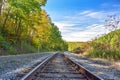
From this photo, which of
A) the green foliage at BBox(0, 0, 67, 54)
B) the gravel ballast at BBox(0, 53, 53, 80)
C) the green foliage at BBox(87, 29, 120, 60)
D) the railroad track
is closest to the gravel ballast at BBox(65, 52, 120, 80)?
the railroad track

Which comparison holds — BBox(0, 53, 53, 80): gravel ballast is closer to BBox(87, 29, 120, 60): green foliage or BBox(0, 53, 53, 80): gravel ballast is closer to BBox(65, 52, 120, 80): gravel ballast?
BBox(65, 52, 120, 80): gravel ballast

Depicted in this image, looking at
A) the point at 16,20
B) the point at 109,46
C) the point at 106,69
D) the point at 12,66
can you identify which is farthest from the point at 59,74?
the point at 16,20

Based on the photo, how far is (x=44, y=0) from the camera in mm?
49906

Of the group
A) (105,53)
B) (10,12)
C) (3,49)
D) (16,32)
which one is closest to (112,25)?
(105,53)

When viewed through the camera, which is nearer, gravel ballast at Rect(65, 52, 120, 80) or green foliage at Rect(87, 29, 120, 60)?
gravel ballast at Rect(65, 52, 120, 80)

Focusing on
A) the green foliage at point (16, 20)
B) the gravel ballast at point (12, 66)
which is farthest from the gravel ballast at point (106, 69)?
the green foliage at point (16, 20)

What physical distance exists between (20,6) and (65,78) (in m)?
28.4

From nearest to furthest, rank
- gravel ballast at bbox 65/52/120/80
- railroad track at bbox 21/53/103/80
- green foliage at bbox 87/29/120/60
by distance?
1. railroad track at bbox 21/53/103/80
2. gravel ballast at bbox 65/52/120/80
3. green foliage at bbox 87/29/120/60

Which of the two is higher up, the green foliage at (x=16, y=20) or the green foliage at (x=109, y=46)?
the green foliage at (x=16, y=20)

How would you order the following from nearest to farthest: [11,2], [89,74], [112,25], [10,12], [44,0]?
[89,74] < [112,25] < [11,2] < [10,12] < [44,0]

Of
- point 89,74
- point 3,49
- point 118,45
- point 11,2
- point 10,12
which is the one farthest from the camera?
point 10,12

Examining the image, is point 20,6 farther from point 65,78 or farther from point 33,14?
point 65,78

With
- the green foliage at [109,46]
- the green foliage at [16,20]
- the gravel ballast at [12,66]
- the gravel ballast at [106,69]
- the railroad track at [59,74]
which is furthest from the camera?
the green foliage at [16,20]

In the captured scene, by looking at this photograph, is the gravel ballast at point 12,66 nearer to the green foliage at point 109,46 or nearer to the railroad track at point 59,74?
the railroad track at point 59,74
